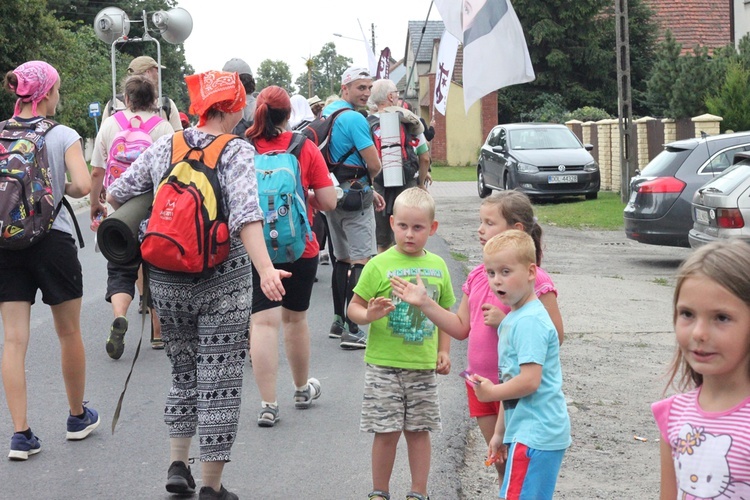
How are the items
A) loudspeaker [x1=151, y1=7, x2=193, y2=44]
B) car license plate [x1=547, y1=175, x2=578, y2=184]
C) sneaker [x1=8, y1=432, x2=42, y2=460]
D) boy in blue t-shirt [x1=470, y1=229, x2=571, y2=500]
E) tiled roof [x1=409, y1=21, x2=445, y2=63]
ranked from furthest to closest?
tiled roof [x1=409, y1=21, x2=445, y2=63], car license plate [x1=547, y1=175, x2=578, y2=184], loudspeaker [x1=151, y1=7, x2=193, y2=44], sneaker [x1=8, y1=432, x2=42, y2=460], boy in blue t-shirt [x1=470, y1=229, x2=571, y2=500]

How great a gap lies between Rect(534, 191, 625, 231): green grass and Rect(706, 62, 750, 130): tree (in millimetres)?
2684

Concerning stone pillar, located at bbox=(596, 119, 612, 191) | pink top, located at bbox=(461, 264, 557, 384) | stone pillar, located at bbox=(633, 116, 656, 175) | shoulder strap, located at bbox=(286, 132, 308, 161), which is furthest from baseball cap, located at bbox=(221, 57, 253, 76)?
stone pillar, located at bbox=(596, 119, 612, 191)

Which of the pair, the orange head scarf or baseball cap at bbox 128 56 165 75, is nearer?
the orange head scarf

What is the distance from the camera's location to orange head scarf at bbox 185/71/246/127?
4.61m

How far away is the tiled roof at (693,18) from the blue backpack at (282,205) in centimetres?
4797

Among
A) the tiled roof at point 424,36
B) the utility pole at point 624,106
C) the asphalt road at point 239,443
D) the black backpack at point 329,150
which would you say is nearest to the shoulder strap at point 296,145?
the asphalt road at point 239,443

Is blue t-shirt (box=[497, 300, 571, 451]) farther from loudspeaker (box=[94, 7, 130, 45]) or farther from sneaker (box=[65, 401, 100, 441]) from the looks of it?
loudspeaker (box=[94, 7, 130, 45])

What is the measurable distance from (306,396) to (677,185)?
8.02 meters

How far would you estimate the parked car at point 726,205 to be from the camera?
10523 millimetres

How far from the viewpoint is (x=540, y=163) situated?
23.3 meters

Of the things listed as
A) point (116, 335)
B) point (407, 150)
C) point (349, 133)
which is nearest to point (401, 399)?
point (116, 335)

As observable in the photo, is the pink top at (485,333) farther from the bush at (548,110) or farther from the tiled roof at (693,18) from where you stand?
the tiled roof at (693,18)

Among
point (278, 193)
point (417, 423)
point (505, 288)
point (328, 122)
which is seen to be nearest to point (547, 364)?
point (505, 288)

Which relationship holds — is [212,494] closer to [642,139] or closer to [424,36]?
[642,139]
